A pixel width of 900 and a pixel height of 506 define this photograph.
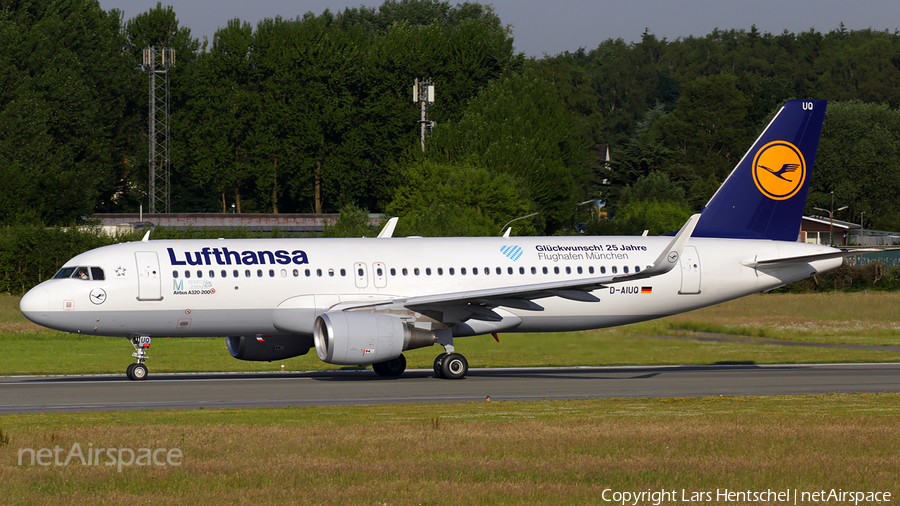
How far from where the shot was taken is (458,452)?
14.8 meters

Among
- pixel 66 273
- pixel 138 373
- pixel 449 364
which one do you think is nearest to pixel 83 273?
pixel 66 273

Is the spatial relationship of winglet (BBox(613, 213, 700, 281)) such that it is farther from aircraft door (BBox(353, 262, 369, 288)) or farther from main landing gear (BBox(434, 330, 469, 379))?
aircraft door (BBox(353, 262, 369, 288))

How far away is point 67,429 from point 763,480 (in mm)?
10745

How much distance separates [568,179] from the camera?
9562cm

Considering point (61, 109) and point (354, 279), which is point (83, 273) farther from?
point (61, 109)

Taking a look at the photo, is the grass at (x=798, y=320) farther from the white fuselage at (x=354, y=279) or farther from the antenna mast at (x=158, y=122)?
the antenna mast at (x=158, y=122)

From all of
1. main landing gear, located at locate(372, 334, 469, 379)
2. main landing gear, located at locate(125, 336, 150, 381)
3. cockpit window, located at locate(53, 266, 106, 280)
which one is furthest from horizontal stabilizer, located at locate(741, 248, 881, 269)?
cockpit window, located at locate(53, 266, 106, 280)

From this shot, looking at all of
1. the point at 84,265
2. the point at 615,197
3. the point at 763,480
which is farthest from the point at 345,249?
the point at 615,197

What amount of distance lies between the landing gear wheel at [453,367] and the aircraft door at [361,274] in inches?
119

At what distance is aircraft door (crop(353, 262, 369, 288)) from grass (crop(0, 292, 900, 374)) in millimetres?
3484

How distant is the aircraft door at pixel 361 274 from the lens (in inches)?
1113

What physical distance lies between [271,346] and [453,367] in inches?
205

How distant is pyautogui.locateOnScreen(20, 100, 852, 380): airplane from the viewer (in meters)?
26.7

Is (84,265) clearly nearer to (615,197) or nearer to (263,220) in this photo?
(263,220)
